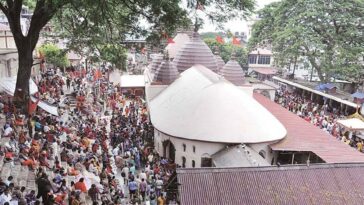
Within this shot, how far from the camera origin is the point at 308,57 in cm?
3684

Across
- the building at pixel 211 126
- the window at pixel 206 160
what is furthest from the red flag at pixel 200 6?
the window at pixel 206 160

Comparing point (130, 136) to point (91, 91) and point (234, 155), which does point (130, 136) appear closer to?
point (234, 155)

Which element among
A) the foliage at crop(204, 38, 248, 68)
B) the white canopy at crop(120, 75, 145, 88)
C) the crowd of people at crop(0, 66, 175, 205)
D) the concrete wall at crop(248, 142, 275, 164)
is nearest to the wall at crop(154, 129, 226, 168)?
the crowd of people at crop(0, 66, 175, 205)

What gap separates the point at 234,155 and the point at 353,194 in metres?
7.08

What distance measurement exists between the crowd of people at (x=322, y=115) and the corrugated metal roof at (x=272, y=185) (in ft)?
41.8

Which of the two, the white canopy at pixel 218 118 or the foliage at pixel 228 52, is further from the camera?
the foliage at pixel 228 52

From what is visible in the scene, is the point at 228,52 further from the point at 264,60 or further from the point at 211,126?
the point at 211,126

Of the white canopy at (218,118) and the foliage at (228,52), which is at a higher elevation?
the foliage at (228,52)

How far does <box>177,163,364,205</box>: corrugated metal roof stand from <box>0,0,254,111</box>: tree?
5296 mm

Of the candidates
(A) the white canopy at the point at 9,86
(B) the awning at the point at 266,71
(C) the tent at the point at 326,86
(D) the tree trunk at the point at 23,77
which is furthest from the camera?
(B) the awning at the point at 266,71

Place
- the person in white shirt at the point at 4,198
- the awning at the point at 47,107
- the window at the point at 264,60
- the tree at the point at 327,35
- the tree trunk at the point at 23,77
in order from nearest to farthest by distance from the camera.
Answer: the person in white shirt at the point at 4,198 → the tree trunk at the point at 23,77 → the awning at the point at 47,107 → the tree at the point at 327,35 → the window at the point at 264,60

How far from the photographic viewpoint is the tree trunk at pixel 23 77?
15727mm

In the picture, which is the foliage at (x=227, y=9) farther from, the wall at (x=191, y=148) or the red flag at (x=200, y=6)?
the wall at (x=191, y=148)

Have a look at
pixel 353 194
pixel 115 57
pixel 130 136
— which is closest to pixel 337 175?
pixel 353 194
